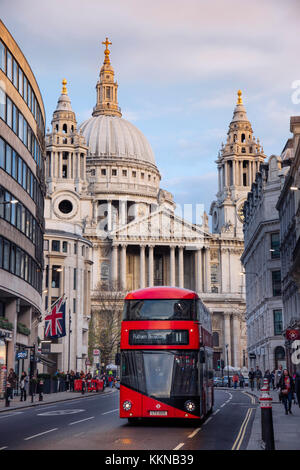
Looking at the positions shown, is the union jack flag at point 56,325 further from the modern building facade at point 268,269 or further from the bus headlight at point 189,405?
the bus headlight at point 189,405

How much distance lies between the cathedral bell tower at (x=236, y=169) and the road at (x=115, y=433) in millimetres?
118667

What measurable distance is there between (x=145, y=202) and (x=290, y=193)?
12662 cm

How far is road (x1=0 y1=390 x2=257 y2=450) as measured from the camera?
2094cm

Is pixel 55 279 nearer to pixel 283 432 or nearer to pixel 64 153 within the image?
pixel 64 153

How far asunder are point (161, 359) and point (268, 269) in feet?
164

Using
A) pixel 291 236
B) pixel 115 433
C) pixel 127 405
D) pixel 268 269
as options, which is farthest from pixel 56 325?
pixel 115 433

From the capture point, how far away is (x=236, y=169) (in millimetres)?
153000

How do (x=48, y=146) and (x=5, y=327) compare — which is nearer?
(x=5, y=327)

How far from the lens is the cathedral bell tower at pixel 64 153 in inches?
5969

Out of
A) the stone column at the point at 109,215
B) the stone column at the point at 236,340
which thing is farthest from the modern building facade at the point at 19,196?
the stone column at the point at 109,215

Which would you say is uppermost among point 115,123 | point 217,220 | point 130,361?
point 115,123

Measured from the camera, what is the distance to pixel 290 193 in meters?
56.9
